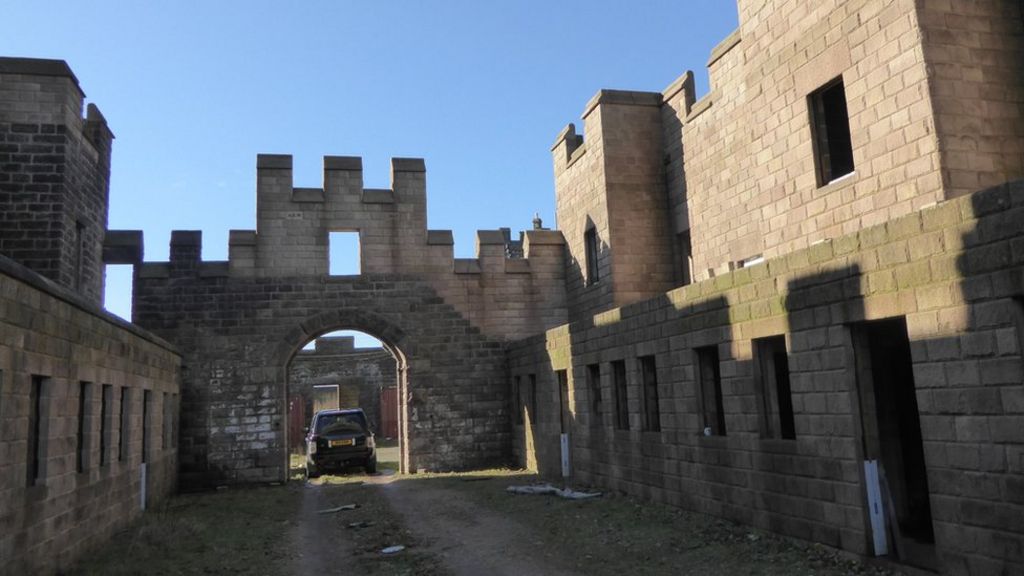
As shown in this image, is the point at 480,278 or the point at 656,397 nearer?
the point at 656,397

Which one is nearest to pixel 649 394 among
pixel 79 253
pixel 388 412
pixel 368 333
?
pixel 368 333

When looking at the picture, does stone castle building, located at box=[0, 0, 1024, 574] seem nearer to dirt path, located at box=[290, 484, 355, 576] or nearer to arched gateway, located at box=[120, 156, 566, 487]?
arched gateway, located at box=[120, 156, 566, 487]

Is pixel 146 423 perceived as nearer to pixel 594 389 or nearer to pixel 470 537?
pixel 470 537

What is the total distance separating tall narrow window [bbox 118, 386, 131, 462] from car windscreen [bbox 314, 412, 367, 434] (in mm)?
8359

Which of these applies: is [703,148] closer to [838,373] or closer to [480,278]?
[480,278]

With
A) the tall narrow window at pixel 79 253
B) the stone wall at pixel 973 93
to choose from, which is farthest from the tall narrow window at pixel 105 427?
the stone wall at pixel 973 93

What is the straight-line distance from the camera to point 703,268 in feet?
45.6

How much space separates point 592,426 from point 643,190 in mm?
6239

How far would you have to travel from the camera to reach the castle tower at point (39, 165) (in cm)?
1362

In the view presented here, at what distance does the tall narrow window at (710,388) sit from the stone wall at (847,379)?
4.0 inches

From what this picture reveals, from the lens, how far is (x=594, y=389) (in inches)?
522

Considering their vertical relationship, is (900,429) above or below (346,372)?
below

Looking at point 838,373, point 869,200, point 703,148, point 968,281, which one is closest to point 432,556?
point 838,373

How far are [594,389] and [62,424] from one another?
8.30 m
